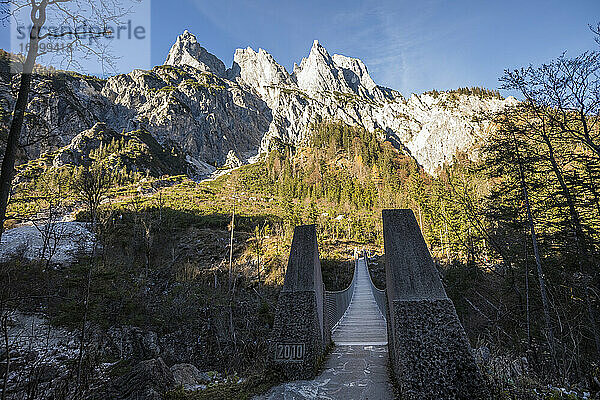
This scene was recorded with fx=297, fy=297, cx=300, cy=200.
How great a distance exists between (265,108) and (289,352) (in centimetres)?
10887

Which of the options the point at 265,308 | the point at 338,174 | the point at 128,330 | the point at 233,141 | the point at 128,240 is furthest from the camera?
the point at 233,141

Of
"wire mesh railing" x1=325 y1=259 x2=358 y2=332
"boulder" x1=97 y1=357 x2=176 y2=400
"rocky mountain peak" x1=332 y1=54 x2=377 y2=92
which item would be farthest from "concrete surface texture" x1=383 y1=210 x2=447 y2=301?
"rocky mountain peak" x1=332 y1=54 x2=377 y2=92

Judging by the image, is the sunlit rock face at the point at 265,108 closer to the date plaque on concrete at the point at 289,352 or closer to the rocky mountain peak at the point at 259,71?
the rocky mountain peak at the point at 259,71

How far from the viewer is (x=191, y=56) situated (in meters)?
115

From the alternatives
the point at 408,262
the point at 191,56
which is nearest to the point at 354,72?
the point at 191,56

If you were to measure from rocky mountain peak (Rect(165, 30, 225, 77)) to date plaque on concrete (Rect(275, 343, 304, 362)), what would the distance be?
125m

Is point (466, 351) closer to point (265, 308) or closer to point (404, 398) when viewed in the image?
point (404, 398)

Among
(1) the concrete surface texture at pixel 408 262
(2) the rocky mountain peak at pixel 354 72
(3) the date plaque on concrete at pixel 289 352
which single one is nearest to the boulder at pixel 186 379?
(3) the date plaque on concrete at pixel 289 352

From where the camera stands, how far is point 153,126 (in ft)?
273

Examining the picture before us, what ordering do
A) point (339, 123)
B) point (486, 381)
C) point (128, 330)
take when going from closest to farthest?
point (486, 381), point (128, 330), point (339, 123)

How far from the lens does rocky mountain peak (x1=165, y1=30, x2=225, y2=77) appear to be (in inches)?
4483

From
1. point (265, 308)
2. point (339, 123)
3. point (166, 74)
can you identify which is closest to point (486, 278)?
point (265, 308)

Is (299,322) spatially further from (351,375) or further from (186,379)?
(186,379)

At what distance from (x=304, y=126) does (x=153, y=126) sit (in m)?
42.9
